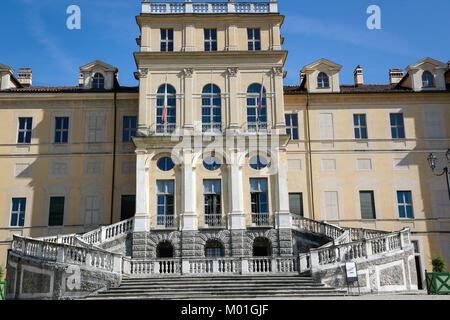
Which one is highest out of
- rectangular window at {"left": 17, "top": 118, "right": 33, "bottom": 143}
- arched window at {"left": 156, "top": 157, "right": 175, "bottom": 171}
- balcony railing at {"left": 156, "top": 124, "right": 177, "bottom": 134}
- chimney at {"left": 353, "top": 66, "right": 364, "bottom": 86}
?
chimney at {"left": 353, "top": 66, "right": 364, "bottom": 86}

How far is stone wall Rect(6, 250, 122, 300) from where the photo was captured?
759 inches

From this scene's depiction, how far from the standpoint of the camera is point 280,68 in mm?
29484

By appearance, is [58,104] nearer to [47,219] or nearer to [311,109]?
[47,219]

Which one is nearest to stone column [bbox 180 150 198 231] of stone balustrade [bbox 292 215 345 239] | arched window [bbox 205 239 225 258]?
arched window [bbox 205 239 225 258]

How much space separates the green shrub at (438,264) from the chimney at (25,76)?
30.1m

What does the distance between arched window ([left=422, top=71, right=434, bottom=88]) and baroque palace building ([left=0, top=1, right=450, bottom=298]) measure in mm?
97

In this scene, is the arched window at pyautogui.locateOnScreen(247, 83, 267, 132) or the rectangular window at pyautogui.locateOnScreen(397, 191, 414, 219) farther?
the rectangular window at pyautogui.locateOnScreen(397, 191, 414, 219)

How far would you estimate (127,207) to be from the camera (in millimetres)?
30219

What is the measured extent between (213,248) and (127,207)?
21.5ft

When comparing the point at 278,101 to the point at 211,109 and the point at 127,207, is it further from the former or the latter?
the point at 127,207

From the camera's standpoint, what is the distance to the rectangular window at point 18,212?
29.8 meters

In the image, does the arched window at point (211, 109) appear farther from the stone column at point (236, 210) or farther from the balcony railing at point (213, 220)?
the balcony railing at point (213, 220)

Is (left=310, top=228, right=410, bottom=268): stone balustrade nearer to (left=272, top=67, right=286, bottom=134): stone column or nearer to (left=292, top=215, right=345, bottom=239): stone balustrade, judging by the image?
(left=292, top=215, right=345, bottom=239): stone balustrade

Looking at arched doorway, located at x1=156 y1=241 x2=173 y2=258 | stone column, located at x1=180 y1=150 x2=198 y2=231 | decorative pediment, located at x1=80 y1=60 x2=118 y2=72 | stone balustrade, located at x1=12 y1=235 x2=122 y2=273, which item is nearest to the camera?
stone balustrade, located at x1=12 y1=235 x2=122 y2=273
